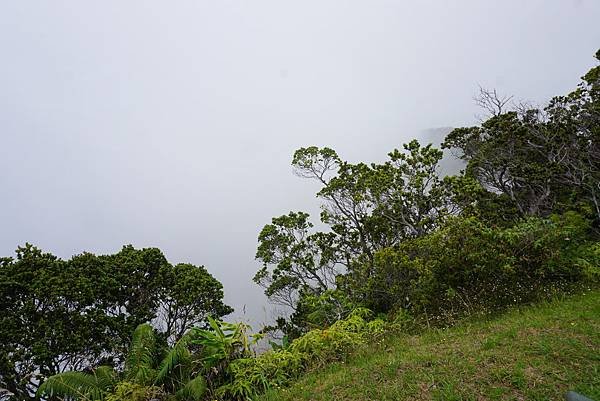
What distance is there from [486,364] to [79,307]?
10.3 m

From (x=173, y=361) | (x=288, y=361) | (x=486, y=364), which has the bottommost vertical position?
(x=486, y=364)

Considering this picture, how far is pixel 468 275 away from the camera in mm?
7312

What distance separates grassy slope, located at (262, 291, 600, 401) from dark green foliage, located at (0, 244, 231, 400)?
18.9 ft

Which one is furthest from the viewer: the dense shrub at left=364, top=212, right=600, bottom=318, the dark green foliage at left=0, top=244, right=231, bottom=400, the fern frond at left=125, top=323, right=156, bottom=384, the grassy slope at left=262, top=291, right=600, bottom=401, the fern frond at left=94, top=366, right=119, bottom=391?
the dark green foliage at left=0, top=244, right=231, bottom=400

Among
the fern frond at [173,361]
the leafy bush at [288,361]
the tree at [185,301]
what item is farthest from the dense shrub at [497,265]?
the tree at [185,301]

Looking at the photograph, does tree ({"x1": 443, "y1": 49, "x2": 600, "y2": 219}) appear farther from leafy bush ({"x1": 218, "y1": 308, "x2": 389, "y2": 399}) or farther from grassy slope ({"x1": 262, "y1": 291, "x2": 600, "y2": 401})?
leafy bush ({"x1": 218, "y1": 308, "x2": 389, "y2": 399})

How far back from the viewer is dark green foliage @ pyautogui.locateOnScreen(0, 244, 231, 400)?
8.98 meters

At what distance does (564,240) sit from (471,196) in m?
4.38

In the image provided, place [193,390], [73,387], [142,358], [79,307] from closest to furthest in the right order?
[193,390] → [73,387] → [142,358] → [79,307]

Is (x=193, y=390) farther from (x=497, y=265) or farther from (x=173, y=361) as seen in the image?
(x=497, y=265)

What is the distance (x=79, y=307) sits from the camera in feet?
32.7

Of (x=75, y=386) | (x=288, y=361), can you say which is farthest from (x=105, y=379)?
(x=288, y=361)

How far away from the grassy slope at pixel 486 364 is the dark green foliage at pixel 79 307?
227 inches

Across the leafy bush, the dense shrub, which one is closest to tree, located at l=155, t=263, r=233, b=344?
the leafy bush
